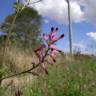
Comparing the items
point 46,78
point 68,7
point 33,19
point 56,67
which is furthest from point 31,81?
point 33,19

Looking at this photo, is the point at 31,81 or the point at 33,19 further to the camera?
the point at 33,19

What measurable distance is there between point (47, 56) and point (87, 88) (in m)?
5.28

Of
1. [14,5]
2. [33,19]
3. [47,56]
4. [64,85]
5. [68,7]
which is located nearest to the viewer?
[47,56]

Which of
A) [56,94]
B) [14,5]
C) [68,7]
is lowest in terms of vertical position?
[56,94]

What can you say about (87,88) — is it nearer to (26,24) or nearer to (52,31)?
(52,31)

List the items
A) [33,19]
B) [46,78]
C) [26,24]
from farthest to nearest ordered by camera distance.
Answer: [33,19]
[26,24]
[46,78]

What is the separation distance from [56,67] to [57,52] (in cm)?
871

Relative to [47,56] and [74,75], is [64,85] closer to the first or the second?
[74,75]

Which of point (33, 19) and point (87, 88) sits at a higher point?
point (33, 19)

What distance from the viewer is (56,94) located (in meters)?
6.77

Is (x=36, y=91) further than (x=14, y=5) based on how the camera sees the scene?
Yes

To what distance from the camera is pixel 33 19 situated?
152 feet

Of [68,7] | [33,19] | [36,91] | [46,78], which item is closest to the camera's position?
[36,91]

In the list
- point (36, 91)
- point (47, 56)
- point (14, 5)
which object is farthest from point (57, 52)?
point (36, 91)
